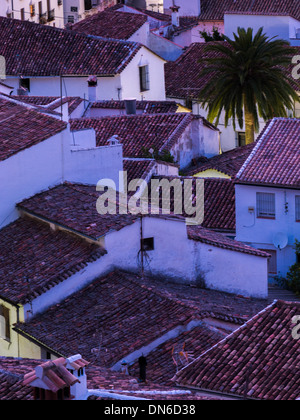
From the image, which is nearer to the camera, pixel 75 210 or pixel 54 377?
pixel 54 377

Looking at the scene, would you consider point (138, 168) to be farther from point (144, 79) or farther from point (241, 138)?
point (144, 79)

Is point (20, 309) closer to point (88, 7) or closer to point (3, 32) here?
point (3, 32)

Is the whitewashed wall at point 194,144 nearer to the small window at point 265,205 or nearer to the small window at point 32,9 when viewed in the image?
the small window at point 265,205

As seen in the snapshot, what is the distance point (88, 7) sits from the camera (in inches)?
3644

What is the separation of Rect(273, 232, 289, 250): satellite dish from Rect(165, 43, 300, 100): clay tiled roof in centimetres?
2054

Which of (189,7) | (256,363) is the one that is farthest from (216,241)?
(189,7)

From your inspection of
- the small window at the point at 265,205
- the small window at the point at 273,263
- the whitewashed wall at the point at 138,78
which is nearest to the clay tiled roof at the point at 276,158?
the small window at the point at 265,205

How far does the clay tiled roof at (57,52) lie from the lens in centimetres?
6444

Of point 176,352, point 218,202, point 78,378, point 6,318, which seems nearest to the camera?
point 78,378

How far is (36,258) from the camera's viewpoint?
116 ft

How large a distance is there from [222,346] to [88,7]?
6545cm

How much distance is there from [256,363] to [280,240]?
712 inches
